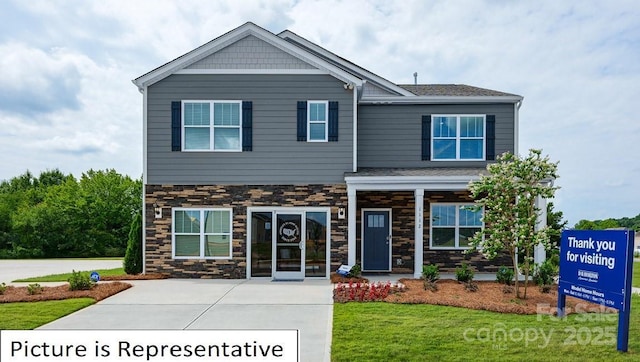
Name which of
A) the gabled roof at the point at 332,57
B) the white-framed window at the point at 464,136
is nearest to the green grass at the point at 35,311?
the white-framed window at the point at 464,136

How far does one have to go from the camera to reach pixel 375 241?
16.1 meters

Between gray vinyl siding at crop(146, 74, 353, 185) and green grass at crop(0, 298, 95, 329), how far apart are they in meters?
5.04

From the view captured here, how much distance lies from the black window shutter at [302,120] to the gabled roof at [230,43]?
1.18 meters

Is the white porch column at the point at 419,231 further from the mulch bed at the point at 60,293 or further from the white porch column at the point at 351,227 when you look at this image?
the mulch bed at the point at 60,293

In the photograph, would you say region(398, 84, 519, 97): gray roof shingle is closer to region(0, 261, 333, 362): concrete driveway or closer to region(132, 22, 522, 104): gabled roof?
region(132, 22, 522, 104): gabled roof

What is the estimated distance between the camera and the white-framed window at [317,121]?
1499 centimetres

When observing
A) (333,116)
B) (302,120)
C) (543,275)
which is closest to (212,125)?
(302,120)

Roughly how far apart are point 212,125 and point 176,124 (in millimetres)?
1026

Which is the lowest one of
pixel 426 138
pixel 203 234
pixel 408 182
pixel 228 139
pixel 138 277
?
pixel 138 277

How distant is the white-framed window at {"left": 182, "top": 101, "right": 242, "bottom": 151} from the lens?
15.0m

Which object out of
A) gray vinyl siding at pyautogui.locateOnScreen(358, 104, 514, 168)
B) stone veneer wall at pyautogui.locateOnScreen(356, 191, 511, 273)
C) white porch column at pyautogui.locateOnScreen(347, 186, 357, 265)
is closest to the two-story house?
white porch column at pyautogui.locateOnScreen(347, 186, 357, 265)

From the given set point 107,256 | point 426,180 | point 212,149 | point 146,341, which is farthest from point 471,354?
point 107,256

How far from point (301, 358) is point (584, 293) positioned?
4885 mm

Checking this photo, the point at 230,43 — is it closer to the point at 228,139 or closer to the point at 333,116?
the point at 228,139
